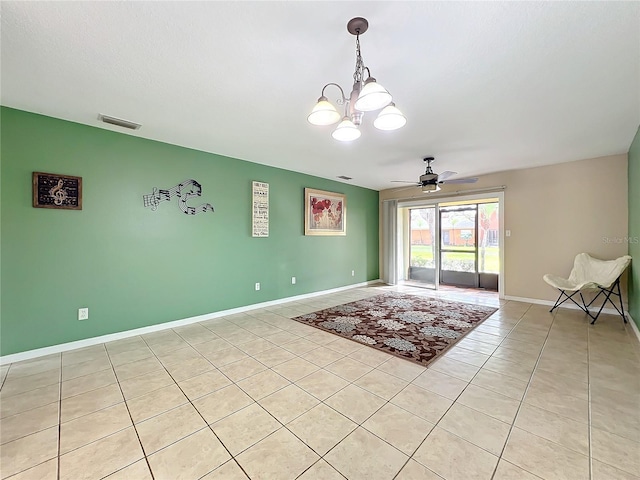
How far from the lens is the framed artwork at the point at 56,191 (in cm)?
277

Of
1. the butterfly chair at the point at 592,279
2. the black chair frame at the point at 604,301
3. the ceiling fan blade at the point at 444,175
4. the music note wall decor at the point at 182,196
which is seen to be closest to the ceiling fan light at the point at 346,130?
the music note wall decor at the point at 182,196

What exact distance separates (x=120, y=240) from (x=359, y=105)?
3264mm

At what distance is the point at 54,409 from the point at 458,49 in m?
3.84

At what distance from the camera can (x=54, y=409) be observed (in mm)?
1933

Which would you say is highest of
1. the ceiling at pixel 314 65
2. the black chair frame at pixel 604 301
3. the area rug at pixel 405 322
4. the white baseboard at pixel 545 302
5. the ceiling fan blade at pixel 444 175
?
the ceiling at pixel 314 65

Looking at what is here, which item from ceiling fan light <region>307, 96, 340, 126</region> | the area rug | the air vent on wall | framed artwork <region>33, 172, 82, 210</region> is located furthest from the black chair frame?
framed artwork <region>33, 172, 82, 210</region>

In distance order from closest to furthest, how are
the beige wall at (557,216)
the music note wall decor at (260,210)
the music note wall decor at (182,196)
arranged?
the music note wall decor at (182,196)
the beige wall at (557,216)
the music note wall decor at (260,210)

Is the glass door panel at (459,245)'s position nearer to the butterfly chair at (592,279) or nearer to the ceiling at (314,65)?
the butterfly chair at (592,279)

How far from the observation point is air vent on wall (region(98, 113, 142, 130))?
2852mm

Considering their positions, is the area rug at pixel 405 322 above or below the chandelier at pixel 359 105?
below

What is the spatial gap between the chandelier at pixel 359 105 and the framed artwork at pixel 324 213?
3333 mm

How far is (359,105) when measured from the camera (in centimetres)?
161

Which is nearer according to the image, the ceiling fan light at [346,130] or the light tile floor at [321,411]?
the light tile floor at [321,411]

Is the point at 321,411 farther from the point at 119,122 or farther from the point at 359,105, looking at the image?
the point at 119,122
